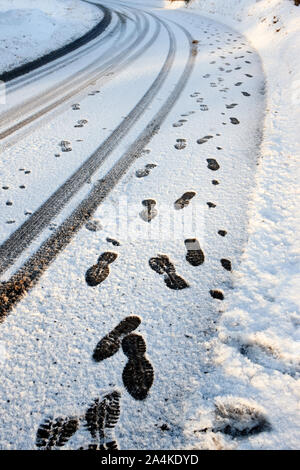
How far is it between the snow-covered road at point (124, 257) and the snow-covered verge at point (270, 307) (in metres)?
0.04

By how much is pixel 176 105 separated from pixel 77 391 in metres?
3.61

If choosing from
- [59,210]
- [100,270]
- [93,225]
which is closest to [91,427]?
[100,270]

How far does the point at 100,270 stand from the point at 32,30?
7.56m

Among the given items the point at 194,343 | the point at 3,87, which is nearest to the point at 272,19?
the point at 3,87

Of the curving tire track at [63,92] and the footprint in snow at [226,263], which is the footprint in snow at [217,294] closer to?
the footprint in snow at [226,263]

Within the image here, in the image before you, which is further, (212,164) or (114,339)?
(212,164)

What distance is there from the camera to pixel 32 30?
6848mm

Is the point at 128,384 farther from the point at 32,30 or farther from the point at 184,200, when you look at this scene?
the point at 32,30

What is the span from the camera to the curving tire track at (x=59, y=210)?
1741 millimetres

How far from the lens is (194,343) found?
4.76 ft

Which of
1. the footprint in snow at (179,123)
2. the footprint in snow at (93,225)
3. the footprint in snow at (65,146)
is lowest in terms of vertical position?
the footprint in snow at (93,225)

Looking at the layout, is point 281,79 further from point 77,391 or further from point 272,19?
point 77,391

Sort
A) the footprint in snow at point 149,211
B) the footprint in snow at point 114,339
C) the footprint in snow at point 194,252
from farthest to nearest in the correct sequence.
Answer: the footprint in snow at point 149,211, the footprint in snow at point 194,252, the footprint in snow at point 114,339

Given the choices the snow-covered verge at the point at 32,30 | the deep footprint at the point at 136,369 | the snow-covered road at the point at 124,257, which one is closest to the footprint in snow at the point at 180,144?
the snow-covered road at the point at 124,257
